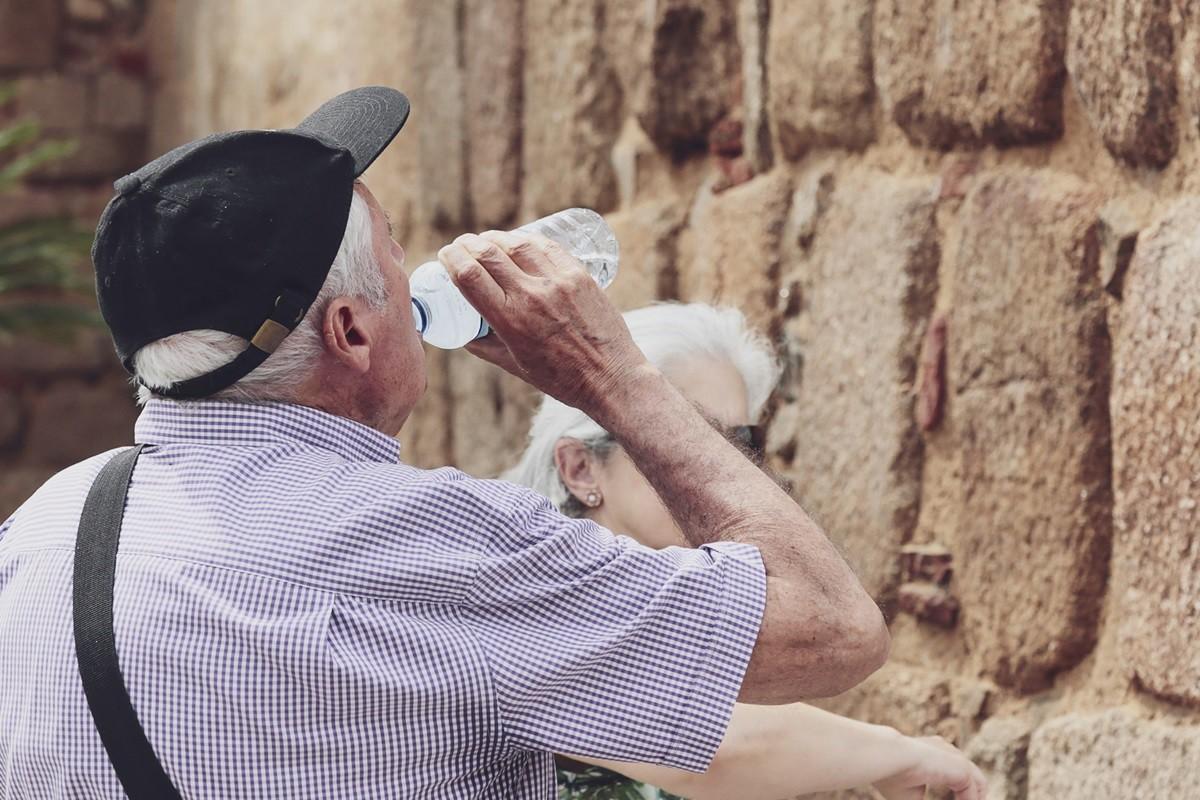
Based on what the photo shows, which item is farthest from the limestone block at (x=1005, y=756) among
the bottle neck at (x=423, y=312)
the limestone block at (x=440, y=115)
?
the limestone block at (x=440, y=115)

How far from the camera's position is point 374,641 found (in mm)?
1256

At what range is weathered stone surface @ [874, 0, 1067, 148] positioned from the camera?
1.85 meters

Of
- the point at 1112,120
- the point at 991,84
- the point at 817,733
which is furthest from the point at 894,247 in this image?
the point at 817,733

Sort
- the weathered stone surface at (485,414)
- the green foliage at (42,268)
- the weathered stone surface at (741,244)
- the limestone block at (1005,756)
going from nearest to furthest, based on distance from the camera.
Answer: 1. the limestone block at (1005,756)
2. the weathered stone surface at (741,244)
3. the weathered stone surface at (485,414)
4. the green foliage at (42,268)

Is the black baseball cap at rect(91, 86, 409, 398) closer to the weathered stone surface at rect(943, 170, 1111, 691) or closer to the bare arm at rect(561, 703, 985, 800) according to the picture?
the bare arm at rect(561, 703, 985, 800)

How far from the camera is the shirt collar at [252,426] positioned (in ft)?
4.46

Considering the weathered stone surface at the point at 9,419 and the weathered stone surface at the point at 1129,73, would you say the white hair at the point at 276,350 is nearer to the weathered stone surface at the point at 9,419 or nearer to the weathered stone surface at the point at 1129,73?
the weathered stone surface at the point at 1129,73

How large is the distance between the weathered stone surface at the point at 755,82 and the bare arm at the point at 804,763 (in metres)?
1.03

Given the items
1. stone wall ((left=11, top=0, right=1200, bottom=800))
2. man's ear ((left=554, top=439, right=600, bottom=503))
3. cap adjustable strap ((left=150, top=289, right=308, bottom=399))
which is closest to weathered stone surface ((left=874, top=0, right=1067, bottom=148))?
stone wall ((left=11, top=0, right=1200, bottom=800))

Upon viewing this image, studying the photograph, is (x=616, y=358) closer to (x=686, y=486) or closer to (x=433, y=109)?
(x=686, y=486)

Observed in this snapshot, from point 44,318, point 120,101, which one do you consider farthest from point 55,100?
point 44,318

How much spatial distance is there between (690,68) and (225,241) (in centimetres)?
139

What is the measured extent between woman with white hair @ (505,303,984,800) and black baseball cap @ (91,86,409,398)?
0.50 meters

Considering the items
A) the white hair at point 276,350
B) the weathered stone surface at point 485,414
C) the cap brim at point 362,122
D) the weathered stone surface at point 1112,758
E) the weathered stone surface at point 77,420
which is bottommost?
the weathered stone surface at point 77,420
